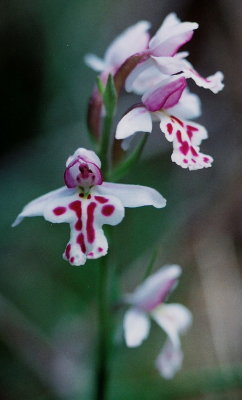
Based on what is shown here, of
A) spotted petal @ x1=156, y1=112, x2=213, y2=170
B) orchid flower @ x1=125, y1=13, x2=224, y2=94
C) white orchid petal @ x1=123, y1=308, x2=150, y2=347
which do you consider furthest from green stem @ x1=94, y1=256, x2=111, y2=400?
orchid flower @ x1=125, y1=13, x2=224, y2=94

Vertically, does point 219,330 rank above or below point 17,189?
below

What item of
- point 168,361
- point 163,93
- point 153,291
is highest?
point 163,93

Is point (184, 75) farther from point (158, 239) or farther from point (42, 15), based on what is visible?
point (42, 15)

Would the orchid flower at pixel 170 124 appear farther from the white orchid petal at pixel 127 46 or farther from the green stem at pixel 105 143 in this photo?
the white orchid petal at pixel 127 46

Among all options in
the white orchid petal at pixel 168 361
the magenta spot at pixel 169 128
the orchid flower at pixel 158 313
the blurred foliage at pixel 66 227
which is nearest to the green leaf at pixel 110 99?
the magenta spot at pixel 169 128

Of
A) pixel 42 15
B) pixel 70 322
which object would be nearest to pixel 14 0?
pixel 42 15

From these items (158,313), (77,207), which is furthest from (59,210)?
(158,313)

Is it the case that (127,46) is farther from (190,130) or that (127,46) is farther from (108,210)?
(108,210)
